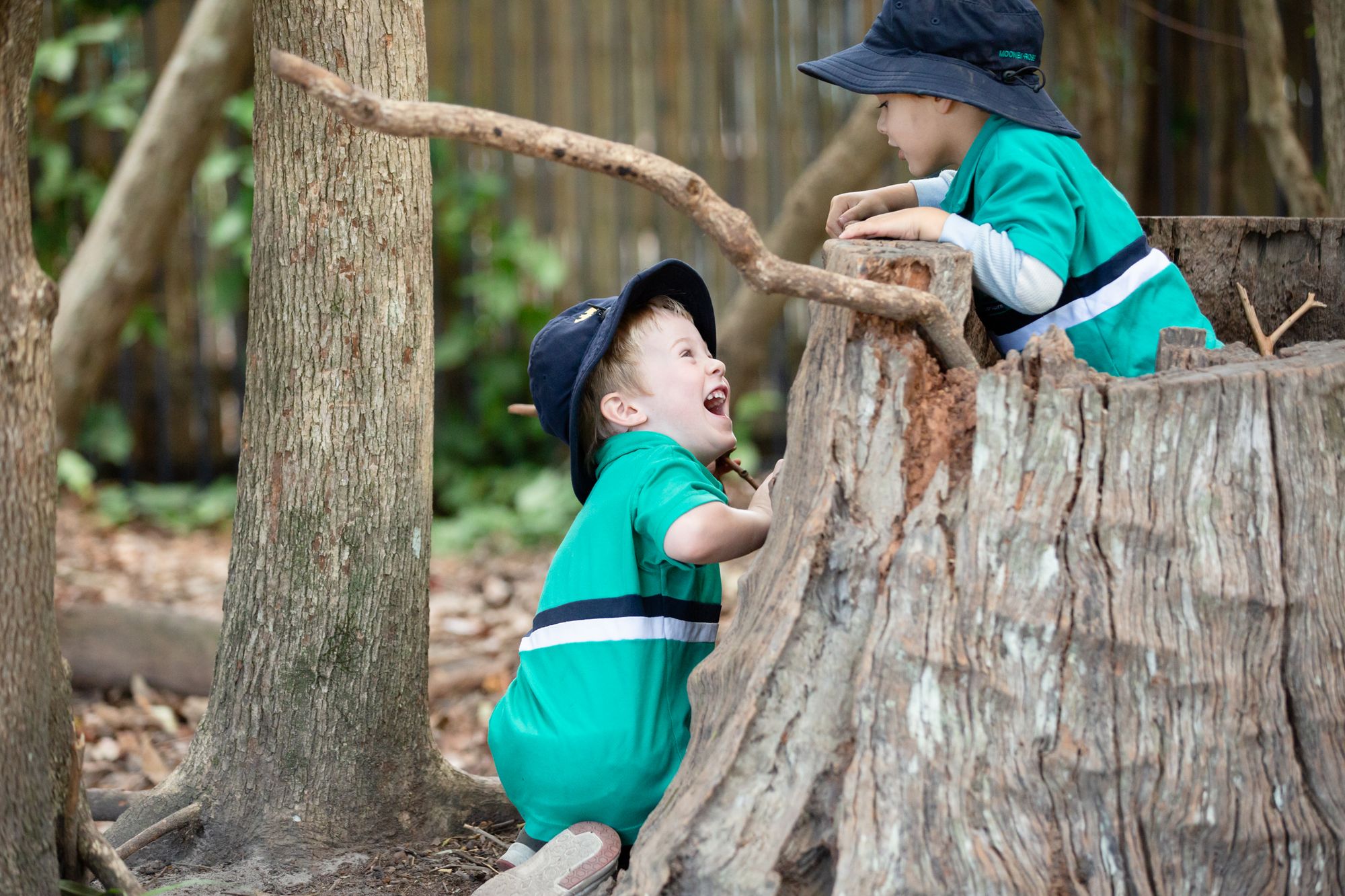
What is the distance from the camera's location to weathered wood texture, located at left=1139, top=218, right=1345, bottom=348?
2.99 m

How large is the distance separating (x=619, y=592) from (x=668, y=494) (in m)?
0.23

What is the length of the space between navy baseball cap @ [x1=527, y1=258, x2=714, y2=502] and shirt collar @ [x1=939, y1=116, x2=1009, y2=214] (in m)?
0.52

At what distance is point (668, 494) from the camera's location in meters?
2.21

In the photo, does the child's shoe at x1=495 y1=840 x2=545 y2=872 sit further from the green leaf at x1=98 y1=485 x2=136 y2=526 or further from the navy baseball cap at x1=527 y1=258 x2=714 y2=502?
the green leaf at x1=98 y1=485 x2=136 y2=526

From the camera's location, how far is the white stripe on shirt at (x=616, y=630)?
2316 mm

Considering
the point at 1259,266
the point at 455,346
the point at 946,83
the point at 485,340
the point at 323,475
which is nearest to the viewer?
the point at 946,83

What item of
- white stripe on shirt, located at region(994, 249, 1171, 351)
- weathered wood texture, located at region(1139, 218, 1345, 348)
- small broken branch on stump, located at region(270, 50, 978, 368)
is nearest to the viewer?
small broken branch on stump, located at region(270, 50, 978, 368)

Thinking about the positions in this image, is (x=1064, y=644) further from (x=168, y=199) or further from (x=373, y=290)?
(x=168, y=199)

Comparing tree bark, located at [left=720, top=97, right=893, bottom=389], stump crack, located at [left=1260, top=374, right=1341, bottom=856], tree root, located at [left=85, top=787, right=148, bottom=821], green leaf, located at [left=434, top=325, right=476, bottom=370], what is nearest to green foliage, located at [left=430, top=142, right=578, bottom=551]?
green leaf, located at [left=434, top=325, right=476, bottom=370]

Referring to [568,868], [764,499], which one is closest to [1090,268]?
[764,499]

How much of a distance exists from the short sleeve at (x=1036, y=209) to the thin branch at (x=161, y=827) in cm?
199

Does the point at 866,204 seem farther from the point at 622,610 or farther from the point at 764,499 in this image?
the point at 622,610

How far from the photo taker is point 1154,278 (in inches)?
93.8

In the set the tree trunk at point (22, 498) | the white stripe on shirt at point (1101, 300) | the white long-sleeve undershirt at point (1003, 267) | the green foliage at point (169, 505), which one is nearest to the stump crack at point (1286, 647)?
the white long-sleeve undershirt at point (1003, 267)
